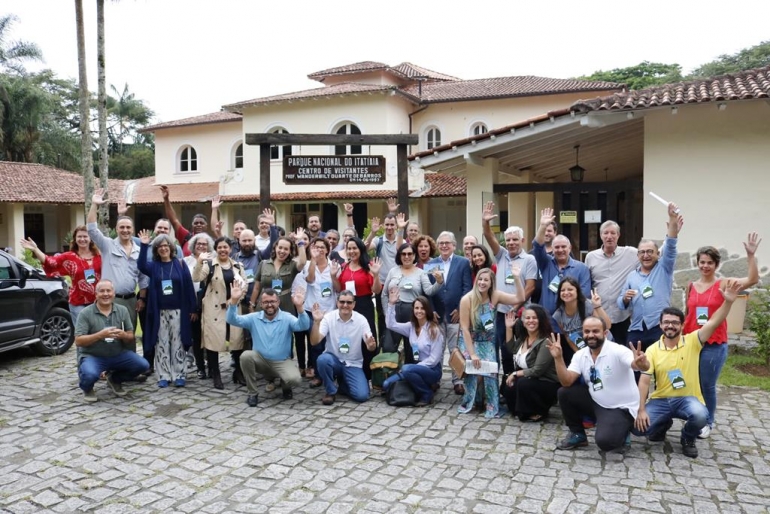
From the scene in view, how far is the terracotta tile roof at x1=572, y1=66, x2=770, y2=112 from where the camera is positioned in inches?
329

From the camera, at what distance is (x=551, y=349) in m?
4.93

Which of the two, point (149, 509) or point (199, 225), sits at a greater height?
point (199, 225)

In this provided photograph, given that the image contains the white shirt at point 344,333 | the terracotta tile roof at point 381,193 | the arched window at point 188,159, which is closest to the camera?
the white shirt at point 344,333

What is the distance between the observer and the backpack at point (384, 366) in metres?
6.49

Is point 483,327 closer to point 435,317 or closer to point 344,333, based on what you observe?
point 435,317

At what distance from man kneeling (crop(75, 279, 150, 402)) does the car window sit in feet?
7.62

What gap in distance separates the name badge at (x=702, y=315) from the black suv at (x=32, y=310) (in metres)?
7.86

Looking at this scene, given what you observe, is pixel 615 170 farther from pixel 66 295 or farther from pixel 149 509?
pixel 149 509

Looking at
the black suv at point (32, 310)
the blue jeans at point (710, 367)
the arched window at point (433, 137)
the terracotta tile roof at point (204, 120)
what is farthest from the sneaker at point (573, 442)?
the terracotta tile roof at point (204, 120)

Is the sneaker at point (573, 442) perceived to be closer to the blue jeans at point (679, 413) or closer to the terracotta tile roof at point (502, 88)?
the blue jeans at point (679, 413)

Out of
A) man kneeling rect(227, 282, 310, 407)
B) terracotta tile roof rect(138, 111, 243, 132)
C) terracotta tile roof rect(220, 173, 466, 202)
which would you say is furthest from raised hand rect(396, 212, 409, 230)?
terracotta tile roof rect(138, 111, 243, 132)

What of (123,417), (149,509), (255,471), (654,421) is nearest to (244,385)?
(123,417)

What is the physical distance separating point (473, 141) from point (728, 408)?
564cm

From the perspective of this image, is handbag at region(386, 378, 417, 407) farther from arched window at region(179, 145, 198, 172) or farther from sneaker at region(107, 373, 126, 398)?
arched window at region(179, 145, 198, 172)
